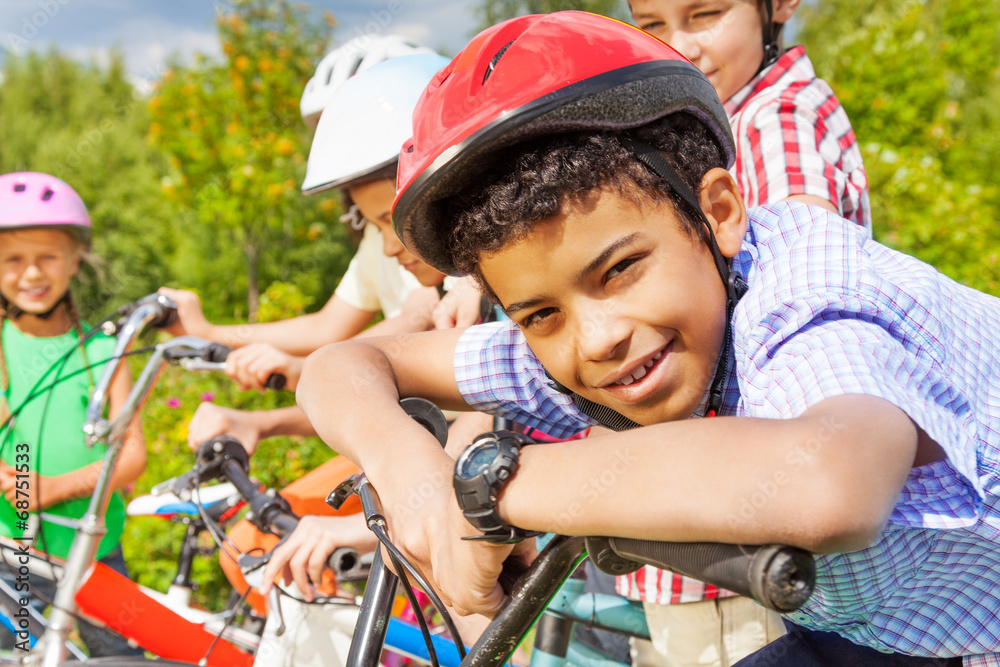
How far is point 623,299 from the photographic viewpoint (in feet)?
3.47

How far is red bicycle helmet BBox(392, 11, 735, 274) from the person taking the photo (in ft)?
3.55

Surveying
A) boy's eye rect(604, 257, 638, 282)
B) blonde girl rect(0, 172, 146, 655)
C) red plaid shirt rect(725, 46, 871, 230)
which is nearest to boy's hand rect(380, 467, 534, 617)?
boy's eye rect(604, 257, 638, 282)

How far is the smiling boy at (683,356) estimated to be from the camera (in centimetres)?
73

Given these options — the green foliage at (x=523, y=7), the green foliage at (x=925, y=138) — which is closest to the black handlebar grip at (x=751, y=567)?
the green foliage at (x=925, y=138)

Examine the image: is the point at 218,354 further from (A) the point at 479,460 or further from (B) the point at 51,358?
(A) the point at 479,460

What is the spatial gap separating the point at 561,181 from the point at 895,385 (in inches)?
20.4

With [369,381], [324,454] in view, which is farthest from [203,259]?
[369,381]

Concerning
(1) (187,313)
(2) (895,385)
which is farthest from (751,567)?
(1) (187,313)

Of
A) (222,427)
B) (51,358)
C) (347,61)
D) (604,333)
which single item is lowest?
(222,427)

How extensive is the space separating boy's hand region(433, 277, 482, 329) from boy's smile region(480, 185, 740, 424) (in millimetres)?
798

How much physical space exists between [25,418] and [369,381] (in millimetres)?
2246

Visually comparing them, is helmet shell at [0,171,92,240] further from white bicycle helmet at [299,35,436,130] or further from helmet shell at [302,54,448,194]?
helmet shell at [302,54,448,194]

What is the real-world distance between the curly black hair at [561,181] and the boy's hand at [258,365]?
1.05 meters

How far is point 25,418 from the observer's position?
9.47ft
